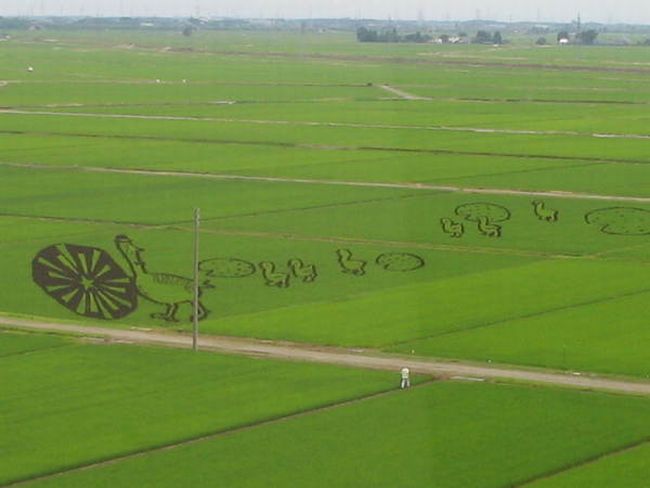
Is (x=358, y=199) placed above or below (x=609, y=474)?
below

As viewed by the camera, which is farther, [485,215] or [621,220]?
[485,215]

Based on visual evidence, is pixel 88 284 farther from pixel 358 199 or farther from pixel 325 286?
pixel 358 199

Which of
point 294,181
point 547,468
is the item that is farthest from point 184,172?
point 547,468

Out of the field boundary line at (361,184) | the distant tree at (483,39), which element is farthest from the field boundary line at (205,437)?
the distant tree at (483,39)

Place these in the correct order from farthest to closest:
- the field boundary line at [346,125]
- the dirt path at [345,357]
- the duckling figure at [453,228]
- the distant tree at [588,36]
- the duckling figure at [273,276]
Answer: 1. the distant tree at [588,36]
2. the field boundary line at [346,125]
3. the duckling figure at [453,228]
4. the duckling figure at [273,276]
5. the dirt path at [345,357]

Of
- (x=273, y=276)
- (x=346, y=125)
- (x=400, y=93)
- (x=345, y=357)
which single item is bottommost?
(x=400, y=93)

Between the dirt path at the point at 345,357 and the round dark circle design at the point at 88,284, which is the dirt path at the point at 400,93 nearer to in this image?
the round dark circle design at the point at 88,284

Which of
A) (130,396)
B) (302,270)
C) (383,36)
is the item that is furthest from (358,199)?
(383,36)
